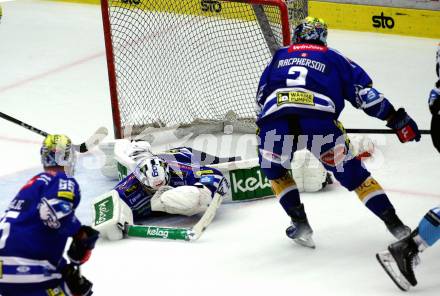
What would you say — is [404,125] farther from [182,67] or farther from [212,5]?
[212,5]

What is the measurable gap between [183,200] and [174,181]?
0.26 meters

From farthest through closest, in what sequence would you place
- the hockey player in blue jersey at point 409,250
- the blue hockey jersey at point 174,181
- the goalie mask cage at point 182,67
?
the goalie mask cage at point 182,67 → the blue hockey jersey at point 174,181 → the hockey player in blue jersey at point 409,250

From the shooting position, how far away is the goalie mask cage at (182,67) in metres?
6.49

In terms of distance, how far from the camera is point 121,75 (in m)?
6.56

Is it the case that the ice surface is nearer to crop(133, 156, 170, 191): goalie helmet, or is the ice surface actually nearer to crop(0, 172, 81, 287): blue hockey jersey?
crop(133, 156, 170, 191): goalie helmet

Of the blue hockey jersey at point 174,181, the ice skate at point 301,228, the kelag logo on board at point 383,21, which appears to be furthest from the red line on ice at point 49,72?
the ice skate at point 301,228

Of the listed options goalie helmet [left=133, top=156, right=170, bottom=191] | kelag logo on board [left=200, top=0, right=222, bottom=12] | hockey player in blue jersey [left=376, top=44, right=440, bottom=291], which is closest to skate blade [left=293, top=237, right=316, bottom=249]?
hockey player in blue jersey [left=376, top=44, right=440, bottom=291]

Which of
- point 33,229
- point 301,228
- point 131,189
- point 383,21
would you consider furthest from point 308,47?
point 383,21

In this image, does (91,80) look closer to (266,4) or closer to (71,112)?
(71,112)

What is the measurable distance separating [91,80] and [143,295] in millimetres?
3847

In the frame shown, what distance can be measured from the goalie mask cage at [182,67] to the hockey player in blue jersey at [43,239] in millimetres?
2791

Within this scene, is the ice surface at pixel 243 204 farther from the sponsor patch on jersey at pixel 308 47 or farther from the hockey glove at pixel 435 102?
the sponsor patch on jersey at pixel 308 47

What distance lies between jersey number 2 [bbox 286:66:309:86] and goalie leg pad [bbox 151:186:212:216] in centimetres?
83

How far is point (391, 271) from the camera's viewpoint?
4289 millimetres
